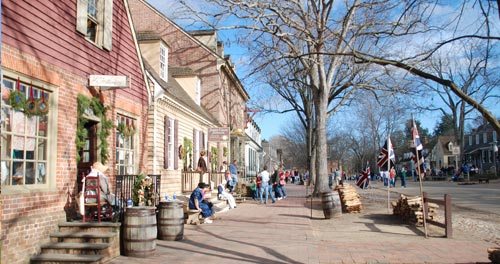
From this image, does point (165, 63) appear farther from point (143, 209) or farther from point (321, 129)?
point (143, 209)

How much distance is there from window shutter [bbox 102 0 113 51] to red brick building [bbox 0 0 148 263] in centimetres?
2

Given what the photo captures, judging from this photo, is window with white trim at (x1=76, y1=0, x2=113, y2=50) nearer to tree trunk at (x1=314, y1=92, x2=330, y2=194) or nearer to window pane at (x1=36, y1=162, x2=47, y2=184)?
window pane at (x1=36, y1=162, x2=47, y2=184)

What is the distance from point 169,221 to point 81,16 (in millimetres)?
4710

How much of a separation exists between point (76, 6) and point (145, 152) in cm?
513

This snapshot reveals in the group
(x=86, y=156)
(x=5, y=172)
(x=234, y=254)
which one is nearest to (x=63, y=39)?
(x=86, y=156)

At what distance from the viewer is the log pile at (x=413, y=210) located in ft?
44.0

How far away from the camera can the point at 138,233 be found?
884cm

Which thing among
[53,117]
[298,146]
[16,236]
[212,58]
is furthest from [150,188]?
[298,146]

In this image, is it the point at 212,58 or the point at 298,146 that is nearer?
the point at 212,58

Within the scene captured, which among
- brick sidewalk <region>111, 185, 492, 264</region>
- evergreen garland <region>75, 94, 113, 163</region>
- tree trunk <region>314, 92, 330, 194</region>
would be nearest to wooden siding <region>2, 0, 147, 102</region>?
evergreen garland <region>75, 94, 113, 163</region>

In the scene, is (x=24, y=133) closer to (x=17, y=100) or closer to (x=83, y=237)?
(x=17, y=100)

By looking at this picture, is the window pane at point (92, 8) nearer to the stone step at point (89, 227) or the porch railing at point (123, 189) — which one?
the porch railing at point (123, 189)

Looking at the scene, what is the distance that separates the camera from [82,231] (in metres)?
8.95

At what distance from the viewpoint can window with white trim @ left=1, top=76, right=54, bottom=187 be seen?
7.68 metres
